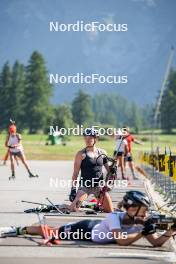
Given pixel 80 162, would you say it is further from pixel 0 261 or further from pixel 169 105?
pixel 169 105

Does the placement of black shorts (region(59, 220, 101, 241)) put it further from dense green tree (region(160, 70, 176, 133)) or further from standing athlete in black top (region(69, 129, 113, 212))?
dense green tree (region(160, 70, 176, 133))

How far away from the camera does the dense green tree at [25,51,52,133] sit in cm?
15862

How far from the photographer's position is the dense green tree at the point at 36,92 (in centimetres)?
15862

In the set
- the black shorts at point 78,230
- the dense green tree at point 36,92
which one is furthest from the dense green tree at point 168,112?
the black shorts at point 78,230

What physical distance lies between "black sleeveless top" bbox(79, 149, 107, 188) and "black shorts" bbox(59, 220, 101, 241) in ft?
10.5

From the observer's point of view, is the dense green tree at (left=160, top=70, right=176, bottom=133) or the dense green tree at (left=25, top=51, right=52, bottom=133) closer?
the dense green tree at (left=25, top=51, right=52, bottom=133)

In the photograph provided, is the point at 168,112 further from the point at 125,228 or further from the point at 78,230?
the point at 125,228

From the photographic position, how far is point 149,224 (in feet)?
34.1

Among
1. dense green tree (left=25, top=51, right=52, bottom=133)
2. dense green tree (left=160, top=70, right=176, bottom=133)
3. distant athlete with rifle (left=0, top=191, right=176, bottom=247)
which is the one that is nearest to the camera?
distant athlete with rifle (left=0, top=191, right=176, bottom=247)

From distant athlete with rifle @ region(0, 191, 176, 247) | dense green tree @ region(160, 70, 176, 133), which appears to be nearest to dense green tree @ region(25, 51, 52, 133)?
dense green tree @ region(160, 70, 176, 133)

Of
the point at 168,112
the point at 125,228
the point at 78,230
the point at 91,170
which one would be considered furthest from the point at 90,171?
the point at 168,112

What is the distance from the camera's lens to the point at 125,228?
1046cm

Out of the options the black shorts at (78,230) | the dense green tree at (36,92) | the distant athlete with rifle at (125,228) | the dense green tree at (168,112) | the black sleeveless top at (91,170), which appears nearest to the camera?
the distant athlete with rifle at (125,228)

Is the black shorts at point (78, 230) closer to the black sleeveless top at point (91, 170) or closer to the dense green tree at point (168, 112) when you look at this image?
the black sleeveless top at point (91, 170)
